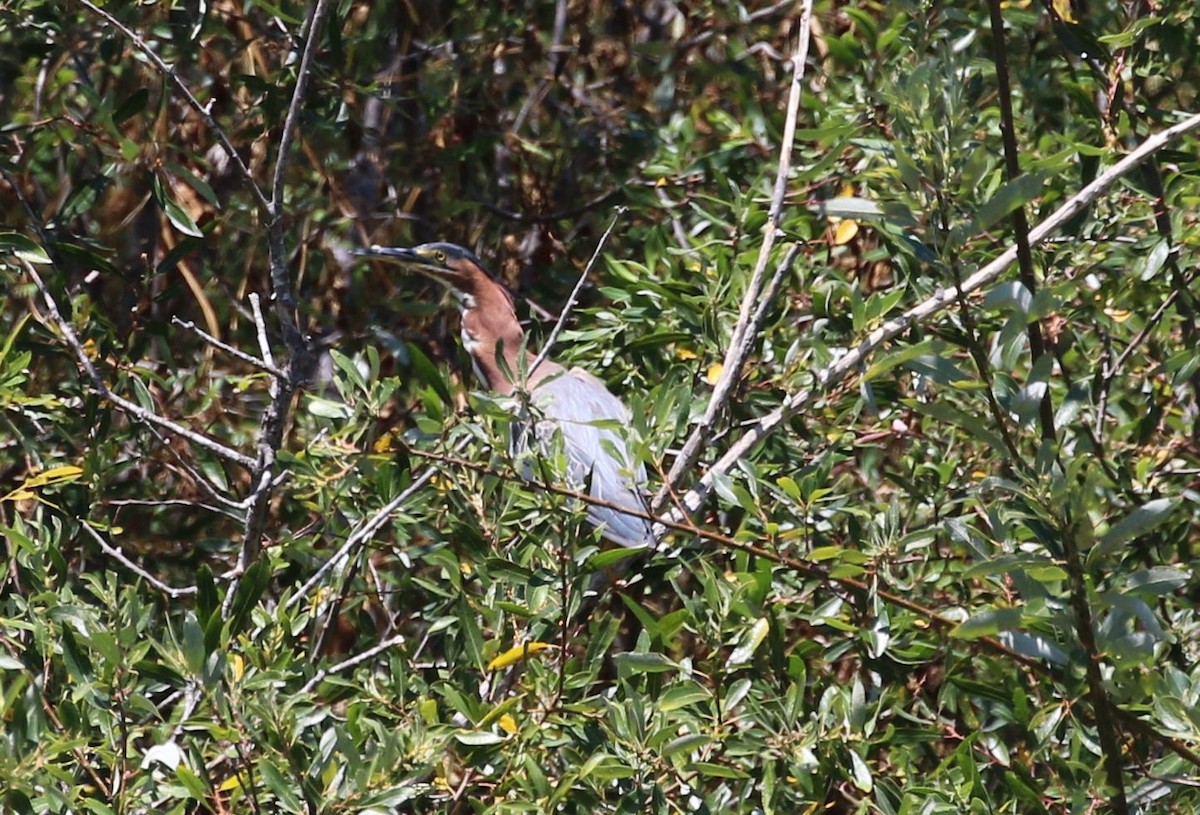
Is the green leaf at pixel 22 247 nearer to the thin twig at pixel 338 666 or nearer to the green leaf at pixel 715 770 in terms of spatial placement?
the thin twig at pixel 338 666

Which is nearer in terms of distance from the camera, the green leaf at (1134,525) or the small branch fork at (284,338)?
the green leaf at (1134,525)

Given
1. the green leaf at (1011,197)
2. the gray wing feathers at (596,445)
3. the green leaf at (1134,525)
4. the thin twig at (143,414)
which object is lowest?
the gray wing feathers at (596,445)

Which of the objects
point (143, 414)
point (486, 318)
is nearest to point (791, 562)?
point (143, 414)

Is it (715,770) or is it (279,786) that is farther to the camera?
(715,770)

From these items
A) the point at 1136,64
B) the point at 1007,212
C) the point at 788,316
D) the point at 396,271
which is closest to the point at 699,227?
the point at 788,316

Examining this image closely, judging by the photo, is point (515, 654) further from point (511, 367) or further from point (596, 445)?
point (596, 445)

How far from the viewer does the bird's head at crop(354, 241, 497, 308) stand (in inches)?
162

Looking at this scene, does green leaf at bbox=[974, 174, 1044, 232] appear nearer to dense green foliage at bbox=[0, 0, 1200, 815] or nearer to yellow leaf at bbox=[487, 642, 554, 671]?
dense green foliage at bbox=[0, 0, 1200, 815]

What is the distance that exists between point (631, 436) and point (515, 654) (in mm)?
366

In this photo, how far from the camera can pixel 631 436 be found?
212 cm

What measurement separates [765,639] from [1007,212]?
85 cm

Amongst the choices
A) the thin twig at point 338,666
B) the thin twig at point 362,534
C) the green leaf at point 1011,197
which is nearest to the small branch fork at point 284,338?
the thin twig at point 362,534

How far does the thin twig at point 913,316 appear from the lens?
1.92 m

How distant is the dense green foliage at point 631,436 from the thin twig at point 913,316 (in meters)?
0.04
